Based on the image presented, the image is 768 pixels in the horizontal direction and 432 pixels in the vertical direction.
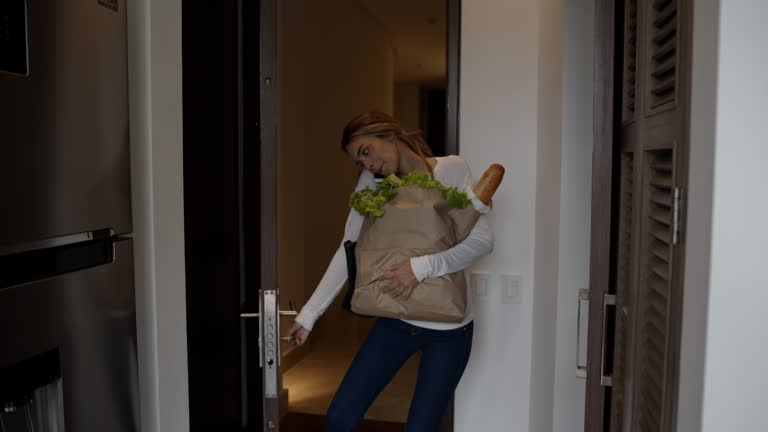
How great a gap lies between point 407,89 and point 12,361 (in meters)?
10.0

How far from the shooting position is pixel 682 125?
0.87 m

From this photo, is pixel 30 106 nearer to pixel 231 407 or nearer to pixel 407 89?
pixel 231 407

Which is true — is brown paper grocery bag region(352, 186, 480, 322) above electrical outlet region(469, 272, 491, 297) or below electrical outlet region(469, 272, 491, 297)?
above

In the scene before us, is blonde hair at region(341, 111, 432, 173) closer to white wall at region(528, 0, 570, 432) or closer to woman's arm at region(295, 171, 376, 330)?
woman's arm at region(295, 171, 376, 330)

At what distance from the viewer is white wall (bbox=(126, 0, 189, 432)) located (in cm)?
104

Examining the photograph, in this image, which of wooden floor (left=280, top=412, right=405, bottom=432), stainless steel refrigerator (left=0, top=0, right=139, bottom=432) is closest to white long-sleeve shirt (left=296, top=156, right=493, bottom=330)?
stainless steel refrigerator (left=0, top=0, right=139, bottom=432)

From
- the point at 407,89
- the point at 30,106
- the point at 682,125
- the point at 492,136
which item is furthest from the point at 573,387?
the point at 407,89

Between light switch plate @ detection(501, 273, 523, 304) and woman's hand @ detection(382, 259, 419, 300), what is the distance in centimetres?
62

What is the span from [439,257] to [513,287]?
600 mm

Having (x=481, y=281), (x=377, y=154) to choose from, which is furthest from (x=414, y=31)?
(x=377, y=154)

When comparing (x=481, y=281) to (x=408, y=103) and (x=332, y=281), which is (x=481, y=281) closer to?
(x=332, y=281)

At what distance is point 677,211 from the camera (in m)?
0.84

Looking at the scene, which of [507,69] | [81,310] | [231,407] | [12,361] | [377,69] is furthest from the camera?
[377,69]

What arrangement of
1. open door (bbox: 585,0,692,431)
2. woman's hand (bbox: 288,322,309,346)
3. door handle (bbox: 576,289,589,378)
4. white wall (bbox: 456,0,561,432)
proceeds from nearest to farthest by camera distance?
open door (bbox: 585,0,692,431) → door handle (bbox: 576,289,589,378) → woman's hand (bbox: 288,322,309,346) → white wall (bbox: 456,0,561,432)
